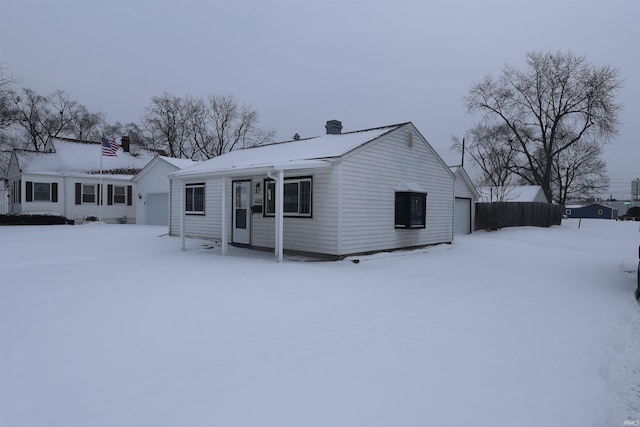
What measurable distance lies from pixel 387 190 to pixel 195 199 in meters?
7.52

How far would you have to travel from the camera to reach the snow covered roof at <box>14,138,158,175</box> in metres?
22.3

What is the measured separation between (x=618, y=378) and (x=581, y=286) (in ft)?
15.3

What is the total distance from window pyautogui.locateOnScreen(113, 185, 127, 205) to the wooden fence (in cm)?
2143

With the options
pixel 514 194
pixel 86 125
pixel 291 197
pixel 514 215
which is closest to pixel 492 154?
pixel 514 194

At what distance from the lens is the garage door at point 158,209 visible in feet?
71.5

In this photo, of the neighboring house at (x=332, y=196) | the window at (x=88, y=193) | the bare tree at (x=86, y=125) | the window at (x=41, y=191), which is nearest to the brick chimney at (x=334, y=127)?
the neighboring house at (x=332, y=196)

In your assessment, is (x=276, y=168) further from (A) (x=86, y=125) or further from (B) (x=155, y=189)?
(A) (x=86, y=125)

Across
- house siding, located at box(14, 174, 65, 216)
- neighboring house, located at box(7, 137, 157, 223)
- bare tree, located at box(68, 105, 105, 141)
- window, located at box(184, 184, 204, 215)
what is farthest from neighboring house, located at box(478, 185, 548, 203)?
bare tree, located at box(68, 105, 105, 141)

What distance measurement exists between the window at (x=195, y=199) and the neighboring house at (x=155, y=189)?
6.66 m

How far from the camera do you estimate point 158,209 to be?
22.2 meters

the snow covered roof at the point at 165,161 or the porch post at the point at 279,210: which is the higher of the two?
the snow covered roof at the point at 165,161

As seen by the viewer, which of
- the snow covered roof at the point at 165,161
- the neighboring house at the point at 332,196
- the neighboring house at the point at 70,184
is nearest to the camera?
the neighboring house at the point at 332,196

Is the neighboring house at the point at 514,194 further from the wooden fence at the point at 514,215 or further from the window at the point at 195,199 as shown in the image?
the window at the point at 195,199

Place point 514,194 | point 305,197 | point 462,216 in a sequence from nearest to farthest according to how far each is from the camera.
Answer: point 305,197, point 462,216, point 514,194
